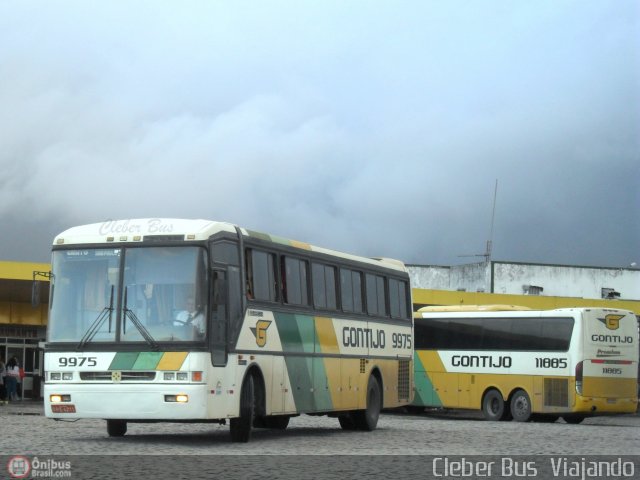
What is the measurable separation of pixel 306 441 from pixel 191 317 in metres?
3.59

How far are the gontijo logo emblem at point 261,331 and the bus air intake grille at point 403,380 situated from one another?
7.36 m

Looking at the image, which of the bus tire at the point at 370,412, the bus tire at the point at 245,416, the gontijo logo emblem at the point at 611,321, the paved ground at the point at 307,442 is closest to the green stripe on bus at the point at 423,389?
the gontijo logo emblem at the point at 611,321

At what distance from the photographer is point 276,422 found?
24562 millimetres

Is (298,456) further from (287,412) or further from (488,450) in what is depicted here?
(287,412)

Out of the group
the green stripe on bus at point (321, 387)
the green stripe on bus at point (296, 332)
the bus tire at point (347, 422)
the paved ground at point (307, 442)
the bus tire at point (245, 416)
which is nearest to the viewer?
the paved ground at point (307, 442)

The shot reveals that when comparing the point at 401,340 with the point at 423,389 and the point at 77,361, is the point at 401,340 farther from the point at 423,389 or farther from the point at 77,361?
the point at 423,389

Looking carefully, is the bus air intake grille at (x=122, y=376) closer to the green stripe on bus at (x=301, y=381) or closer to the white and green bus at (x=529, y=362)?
the green stripe on bus at (x=301, y=381)

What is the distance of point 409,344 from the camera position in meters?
28.4

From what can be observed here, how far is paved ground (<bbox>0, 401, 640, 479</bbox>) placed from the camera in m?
17.3

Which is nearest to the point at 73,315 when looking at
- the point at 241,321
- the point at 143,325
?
the point at 143,325

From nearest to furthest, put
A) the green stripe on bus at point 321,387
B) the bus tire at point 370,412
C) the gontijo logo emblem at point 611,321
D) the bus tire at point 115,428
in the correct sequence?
the bus tire at point 115,428 → the green stripe on bus at point 321,387 → the bus tire at point 370,412 → the gontijo logo emblem at point 611,321

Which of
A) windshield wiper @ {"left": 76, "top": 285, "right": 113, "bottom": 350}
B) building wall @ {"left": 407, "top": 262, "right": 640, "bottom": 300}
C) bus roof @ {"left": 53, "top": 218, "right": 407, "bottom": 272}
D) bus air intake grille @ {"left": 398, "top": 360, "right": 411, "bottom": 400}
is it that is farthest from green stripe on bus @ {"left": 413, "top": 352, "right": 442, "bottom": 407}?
building wall @ {"left": 407, "top": 262, "right": 640, "bottom": 300}

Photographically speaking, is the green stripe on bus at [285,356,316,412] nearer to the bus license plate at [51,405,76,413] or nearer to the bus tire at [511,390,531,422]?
the bus license plate at [51,405,76,413]

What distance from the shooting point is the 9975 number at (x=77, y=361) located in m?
18.8
